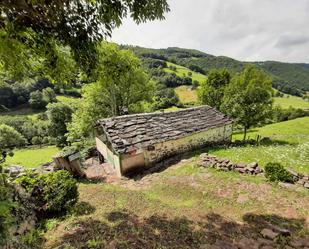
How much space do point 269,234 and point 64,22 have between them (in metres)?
8.25

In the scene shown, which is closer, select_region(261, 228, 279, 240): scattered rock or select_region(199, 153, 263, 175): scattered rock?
select_region(261, 228, 279, 240): scattered rock

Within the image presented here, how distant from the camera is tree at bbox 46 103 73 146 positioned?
42.1 m

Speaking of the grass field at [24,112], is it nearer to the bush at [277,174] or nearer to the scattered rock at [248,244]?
the bush at [277,174]

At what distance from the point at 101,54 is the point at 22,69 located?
106 inches

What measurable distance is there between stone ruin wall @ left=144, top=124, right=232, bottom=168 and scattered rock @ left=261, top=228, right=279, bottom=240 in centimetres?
909

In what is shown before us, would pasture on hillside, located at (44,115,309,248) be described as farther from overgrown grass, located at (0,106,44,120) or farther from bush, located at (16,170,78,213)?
overgrown grass, located at (0,106,44,120)

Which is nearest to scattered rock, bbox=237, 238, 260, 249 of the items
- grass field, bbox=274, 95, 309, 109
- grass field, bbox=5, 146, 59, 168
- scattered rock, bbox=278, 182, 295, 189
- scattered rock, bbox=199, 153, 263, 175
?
scattered rock, bbox=278, 182, 295, 189

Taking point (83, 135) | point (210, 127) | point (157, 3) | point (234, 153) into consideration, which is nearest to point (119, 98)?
point (83, 135)

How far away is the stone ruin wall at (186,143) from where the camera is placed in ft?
48.4

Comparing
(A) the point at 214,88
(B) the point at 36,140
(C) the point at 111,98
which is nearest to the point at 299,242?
(C) the point at 111,98

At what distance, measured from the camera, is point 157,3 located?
480 cm

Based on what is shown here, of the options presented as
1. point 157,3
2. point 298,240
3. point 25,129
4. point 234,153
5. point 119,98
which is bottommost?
point 25,129

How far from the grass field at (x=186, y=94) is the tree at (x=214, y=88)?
46370 mm

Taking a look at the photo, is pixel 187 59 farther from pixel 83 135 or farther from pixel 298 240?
pixel 298 240
